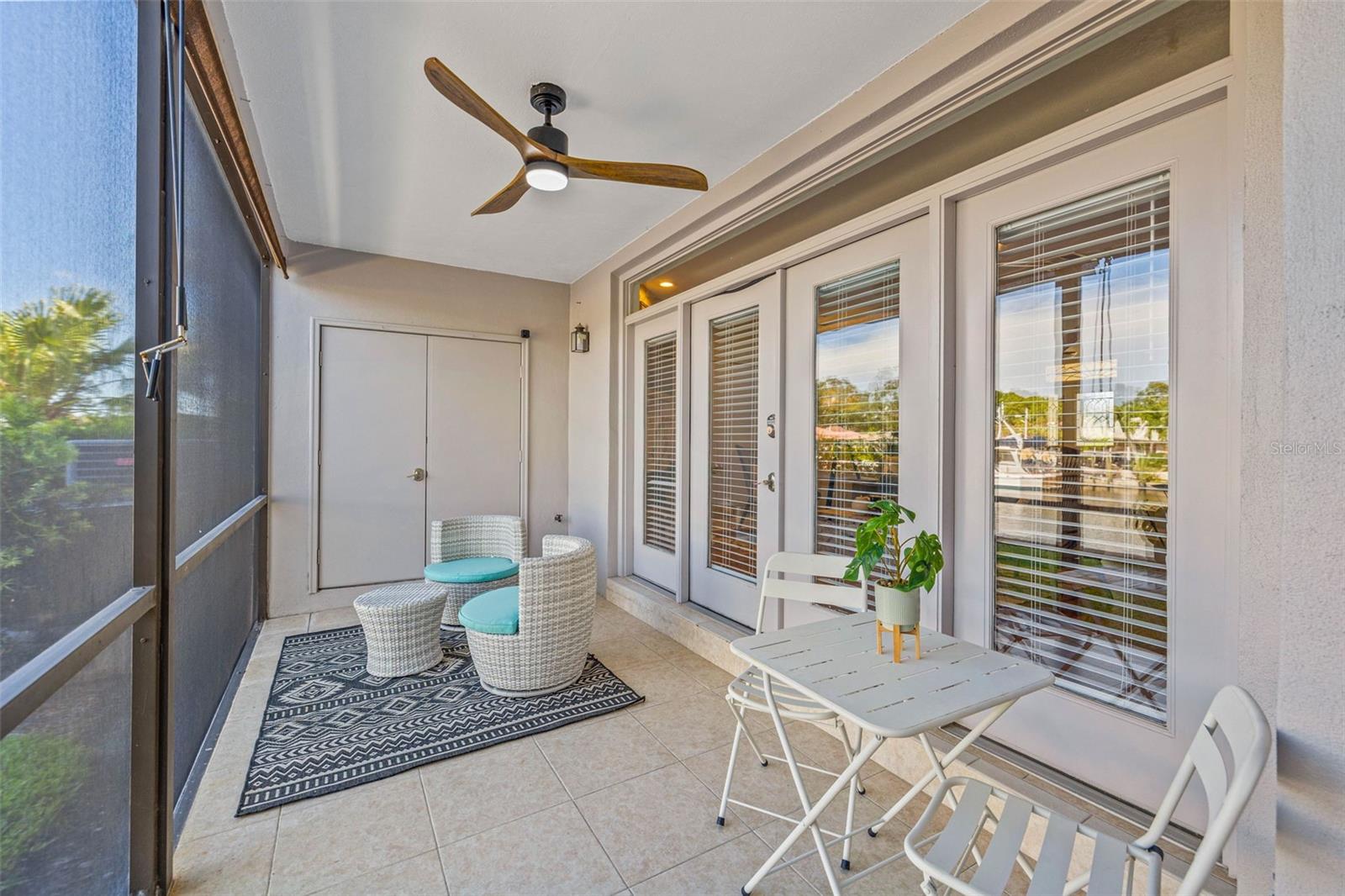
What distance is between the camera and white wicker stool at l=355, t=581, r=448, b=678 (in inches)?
123

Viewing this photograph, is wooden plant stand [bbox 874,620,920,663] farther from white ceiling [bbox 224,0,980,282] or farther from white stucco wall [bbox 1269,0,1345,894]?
white ceiling [bbox 224,0,980,282]

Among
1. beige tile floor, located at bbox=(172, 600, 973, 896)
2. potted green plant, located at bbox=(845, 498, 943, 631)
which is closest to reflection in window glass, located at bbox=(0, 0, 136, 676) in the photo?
beige tile floor, located at bbox=(172, 600, 973, 896)

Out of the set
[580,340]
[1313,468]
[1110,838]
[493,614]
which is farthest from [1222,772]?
[580,340]

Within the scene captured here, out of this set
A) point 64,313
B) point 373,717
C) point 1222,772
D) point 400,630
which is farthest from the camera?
point 400,630

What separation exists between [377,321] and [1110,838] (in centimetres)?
515

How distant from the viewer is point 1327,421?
924 mm

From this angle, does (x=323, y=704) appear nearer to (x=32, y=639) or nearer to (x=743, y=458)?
(x=32, y=639)

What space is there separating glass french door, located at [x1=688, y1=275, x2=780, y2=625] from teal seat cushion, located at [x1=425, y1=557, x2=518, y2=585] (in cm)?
131

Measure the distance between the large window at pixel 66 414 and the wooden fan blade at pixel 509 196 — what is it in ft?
4.25

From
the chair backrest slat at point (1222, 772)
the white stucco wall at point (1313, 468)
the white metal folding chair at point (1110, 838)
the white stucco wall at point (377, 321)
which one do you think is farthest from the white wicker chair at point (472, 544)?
the white stucco wall at point (1313, 468)

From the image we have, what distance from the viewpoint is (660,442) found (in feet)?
14.2

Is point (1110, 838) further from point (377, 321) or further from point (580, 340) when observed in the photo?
point (377, 321)

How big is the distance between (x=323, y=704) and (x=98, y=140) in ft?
8.46

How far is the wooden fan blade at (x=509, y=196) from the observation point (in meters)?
2.58
